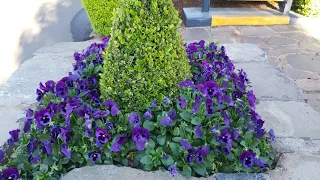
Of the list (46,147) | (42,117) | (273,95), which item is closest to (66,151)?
(46,147)

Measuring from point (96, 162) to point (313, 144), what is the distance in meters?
1.12

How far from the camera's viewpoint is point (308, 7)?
497 cm

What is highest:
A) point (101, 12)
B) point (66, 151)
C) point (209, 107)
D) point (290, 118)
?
point (101, 12)

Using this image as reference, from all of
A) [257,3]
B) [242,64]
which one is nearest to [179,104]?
[242,64]

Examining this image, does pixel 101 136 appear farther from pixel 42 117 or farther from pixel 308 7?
pixel 308 7

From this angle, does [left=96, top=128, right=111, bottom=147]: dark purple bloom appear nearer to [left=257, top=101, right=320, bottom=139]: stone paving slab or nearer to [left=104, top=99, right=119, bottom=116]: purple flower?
[left=104, top=99, right=119, bottom=116]: purple flower

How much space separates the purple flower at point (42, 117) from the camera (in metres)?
1.66

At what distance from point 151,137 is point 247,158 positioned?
18.2 inches

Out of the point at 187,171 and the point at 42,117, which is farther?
the point at 42,117

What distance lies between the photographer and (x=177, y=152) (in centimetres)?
160

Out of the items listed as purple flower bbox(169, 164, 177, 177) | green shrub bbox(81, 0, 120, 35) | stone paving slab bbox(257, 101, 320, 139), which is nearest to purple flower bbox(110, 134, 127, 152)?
purple flower bbox(169, 164, 177, 177)

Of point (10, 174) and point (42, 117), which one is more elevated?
point (42, 117)

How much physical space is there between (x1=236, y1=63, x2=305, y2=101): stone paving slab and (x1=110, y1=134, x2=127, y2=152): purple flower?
1104 mm

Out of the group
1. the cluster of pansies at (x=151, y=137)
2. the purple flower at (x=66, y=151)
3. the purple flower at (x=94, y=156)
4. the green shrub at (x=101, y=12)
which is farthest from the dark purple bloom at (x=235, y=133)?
→ the green shrub at (x=101, y=12)
